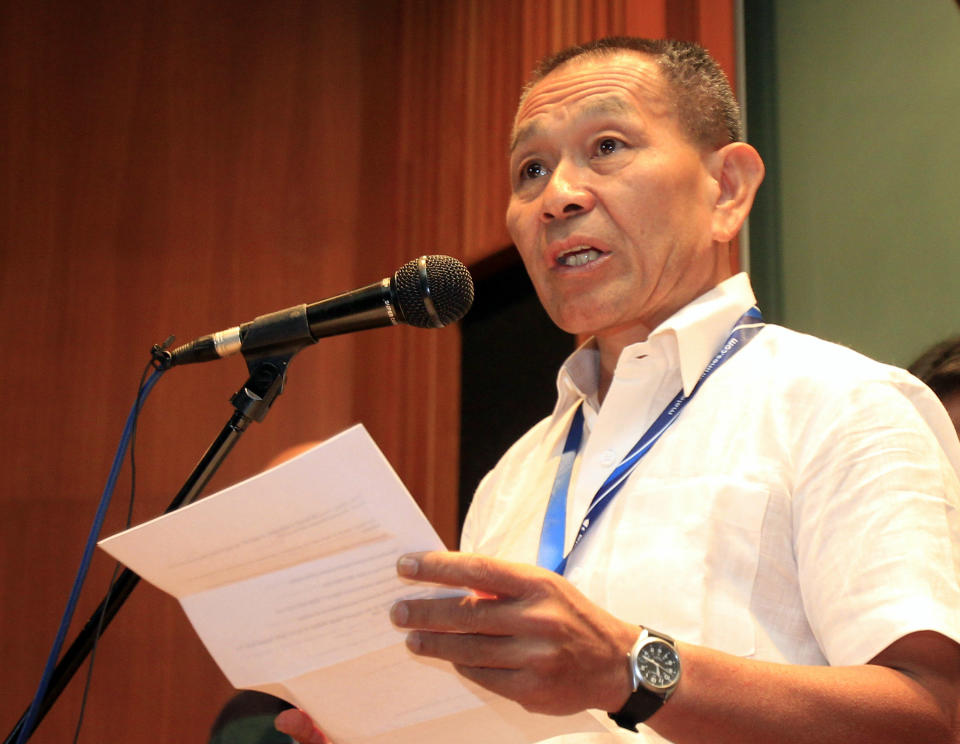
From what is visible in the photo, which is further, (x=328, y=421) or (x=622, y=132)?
(x=328, y=421)

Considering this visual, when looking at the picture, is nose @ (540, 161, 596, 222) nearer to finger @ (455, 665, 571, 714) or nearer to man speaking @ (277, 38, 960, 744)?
man speaking @ (277, 38, 960, 744)

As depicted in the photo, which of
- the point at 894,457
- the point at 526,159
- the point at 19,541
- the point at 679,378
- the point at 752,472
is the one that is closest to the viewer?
the point at 894,457

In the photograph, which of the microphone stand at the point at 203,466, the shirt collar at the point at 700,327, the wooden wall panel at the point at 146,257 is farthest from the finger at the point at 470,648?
the wooden wall panel at the point at 146,257

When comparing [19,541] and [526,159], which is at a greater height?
[526,159]

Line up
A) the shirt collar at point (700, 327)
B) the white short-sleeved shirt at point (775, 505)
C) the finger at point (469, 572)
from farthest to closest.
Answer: the shirt collar at point (700, 327) → the white short-sleeved shirt at point (775, 505) → the finger at point (469, 572)

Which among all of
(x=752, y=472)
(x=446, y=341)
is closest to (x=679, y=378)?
(x=752, y=472)

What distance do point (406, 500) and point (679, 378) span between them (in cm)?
74

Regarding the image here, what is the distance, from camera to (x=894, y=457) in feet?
3.93

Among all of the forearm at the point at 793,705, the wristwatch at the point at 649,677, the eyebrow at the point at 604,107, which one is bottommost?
the forearm at the point at 793,705

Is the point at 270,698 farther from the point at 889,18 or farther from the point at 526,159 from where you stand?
the point at 889,18

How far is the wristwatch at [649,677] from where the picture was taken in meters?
0.97

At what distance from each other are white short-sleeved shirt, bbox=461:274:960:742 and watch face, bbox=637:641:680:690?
0.81 ft

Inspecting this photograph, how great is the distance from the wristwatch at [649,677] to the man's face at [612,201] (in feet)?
2.26

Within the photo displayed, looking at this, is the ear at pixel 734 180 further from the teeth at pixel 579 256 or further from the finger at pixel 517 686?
the finger at pixel 517 686
